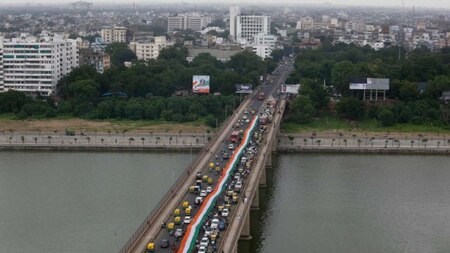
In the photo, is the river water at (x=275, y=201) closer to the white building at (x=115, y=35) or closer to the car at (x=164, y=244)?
the car at (x=164, y=244)

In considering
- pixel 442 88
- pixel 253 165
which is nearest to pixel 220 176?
pixel 253 165

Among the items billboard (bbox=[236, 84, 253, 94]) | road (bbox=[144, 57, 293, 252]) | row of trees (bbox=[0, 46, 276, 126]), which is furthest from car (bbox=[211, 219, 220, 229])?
billboard (bbox=[236, 84, 253, 94])

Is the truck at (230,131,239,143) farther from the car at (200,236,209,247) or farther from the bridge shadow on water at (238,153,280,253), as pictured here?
the car at (200,236,209,247)

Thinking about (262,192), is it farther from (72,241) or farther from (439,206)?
(72,241)

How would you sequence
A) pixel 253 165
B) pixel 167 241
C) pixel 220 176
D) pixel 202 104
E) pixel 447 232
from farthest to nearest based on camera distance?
pixel 202 104, pixel 253 165, pixel 220 176, pixel 447 232, pixel 167 241

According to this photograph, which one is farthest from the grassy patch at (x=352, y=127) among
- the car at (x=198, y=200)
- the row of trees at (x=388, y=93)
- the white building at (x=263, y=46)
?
the white building at (x=263, y=46)

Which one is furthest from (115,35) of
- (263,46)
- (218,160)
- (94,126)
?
(218,160)
